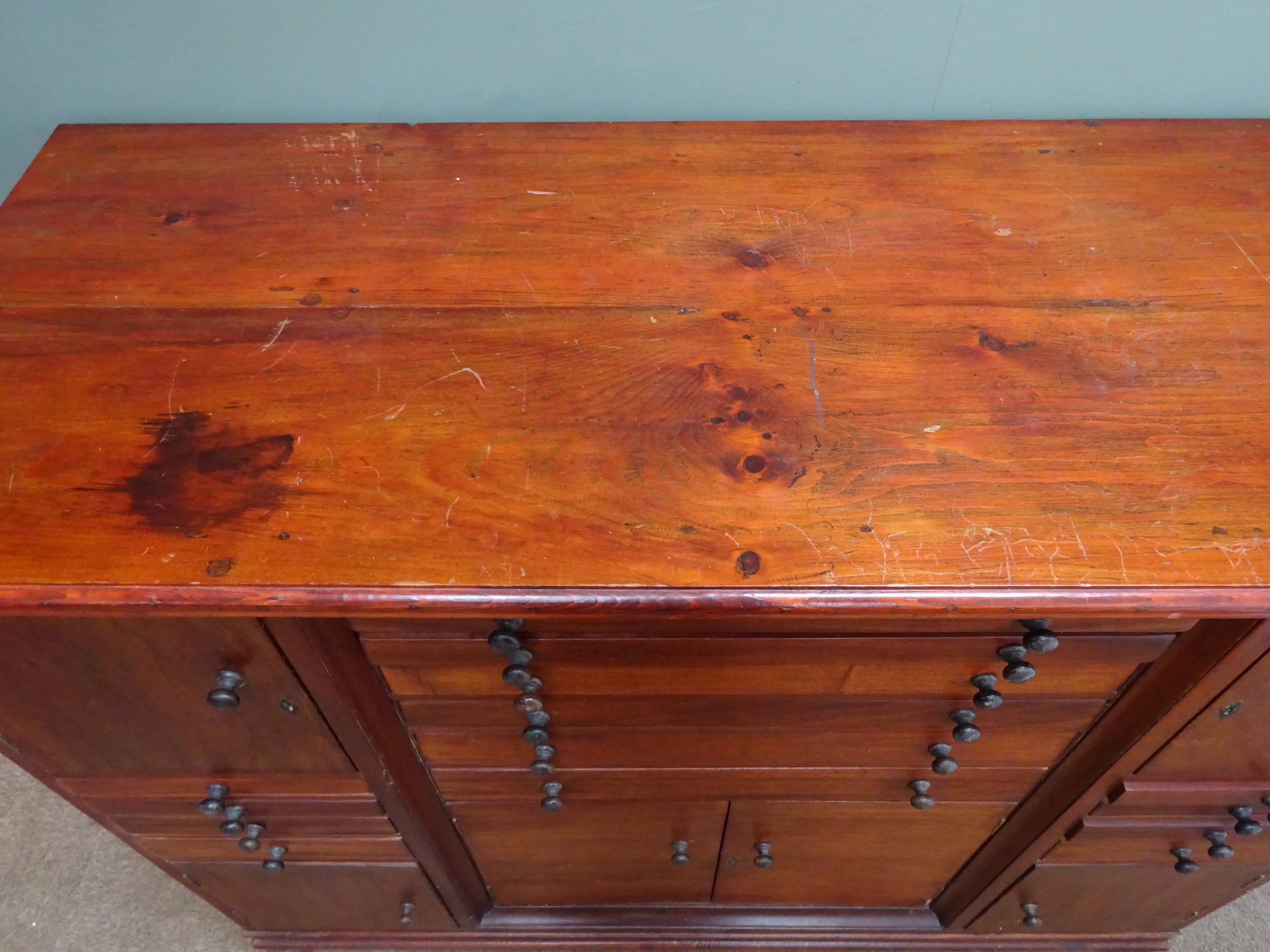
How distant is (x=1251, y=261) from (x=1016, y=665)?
47cm

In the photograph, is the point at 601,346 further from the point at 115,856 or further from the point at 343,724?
the point at 115,856

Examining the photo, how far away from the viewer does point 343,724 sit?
81cm

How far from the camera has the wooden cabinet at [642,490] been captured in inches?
24.6

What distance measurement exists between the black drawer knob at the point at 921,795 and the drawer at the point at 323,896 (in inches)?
24.5

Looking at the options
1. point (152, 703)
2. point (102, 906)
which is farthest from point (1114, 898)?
point (102, 906)

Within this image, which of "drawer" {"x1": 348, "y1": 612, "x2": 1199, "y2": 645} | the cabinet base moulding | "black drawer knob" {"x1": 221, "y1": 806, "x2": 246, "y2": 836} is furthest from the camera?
the cabinet base moulding

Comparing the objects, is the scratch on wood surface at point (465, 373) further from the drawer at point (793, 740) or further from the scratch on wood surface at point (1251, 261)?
the scratch on wood surface at point (1251, 261)

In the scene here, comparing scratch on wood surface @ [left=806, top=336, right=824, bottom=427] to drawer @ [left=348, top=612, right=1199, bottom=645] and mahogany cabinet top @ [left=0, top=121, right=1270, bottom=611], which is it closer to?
mahogany cabinet top @ [left=0, top=121, right=1270, bottom=611]

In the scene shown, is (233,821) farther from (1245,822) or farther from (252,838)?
(1245,822)

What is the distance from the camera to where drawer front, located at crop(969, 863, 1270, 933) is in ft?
3.50

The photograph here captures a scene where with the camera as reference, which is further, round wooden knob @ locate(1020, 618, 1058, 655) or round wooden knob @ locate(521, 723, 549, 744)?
round wooden knob @ locate(521, 723, 549, 744)

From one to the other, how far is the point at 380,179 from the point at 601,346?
1.14ft

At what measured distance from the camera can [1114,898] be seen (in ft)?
3.74

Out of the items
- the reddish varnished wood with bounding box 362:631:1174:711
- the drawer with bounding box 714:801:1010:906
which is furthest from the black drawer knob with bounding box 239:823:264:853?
the drawer with bounding box 714:801:1010:906
